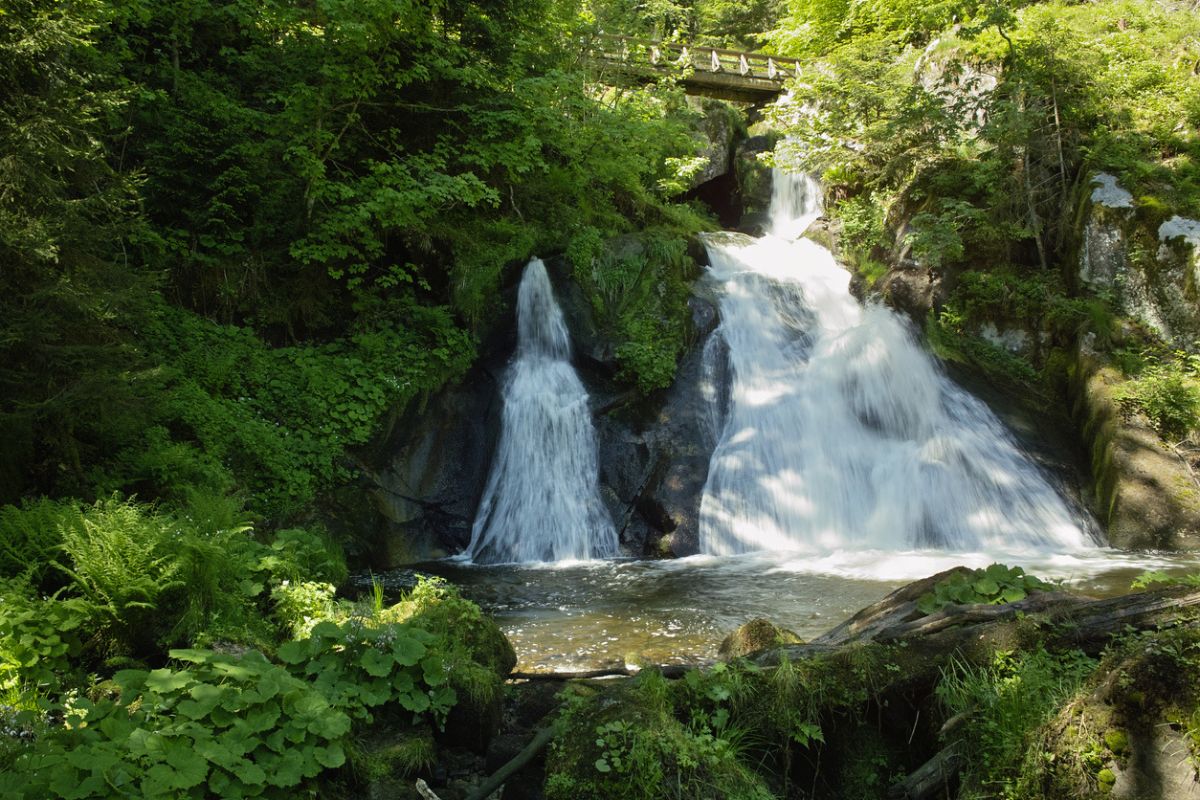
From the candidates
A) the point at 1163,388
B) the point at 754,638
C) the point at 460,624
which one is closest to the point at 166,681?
the point at 460,624

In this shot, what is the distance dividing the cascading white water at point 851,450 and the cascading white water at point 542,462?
1.74 metres

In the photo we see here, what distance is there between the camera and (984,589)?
14.2 ft

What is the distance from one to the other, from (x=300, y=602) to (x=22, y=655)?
162cm

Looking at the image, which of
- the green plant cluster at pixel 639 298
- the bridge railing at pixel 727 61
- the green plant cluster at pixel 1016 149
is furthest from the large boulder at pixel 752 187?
the green plant cluster at pixel 639 298

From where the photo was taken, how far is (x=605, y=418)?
11.1 metres

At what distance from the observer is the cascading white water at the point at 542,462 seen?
997 cm

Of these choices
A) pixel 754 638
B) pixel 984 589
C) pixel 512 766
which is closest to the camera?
pixel 512 766

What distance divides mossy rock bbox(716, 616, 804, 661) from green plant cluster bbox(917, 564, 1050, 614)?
1062 millimetres

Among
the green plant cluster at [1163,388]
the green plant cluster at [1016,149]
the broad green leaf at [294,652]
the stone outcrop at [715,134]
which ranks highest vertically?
the stone outcrop at [715,134]

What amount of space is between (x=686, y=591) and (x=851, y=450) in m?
4.33

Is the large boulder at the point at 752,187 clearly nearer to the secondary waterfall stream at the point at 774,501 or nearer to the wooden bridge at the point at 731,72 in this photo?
the wooden bridge at the point at 731,72

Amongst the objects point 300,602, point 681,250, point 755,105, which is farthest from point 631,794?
point 755,105

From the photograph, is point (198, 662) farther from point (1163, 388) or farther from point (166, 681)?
point (1163, 388)

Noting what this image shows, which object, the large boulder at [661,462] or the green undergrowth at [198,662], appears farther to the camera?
the large boulder at [661,462]
